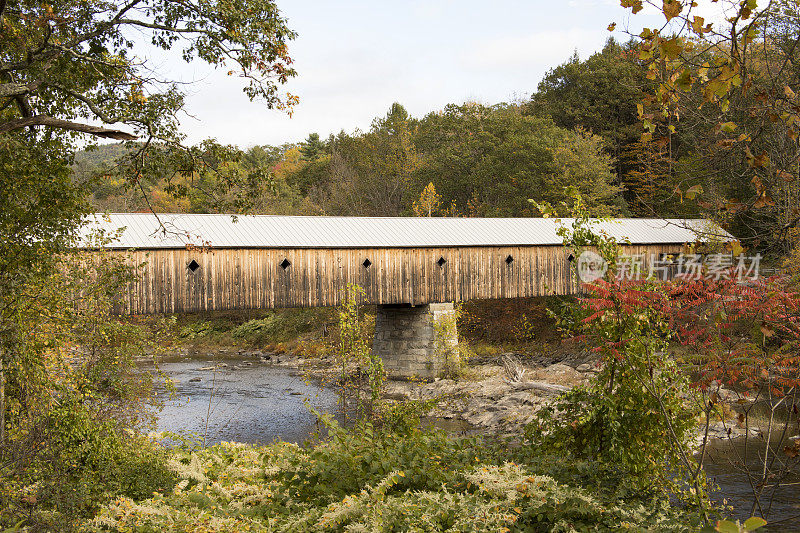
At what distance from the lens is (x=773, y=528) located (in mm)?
6027

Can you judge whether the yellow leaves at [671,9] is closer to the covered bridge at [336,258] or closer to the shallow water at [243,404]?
the shallow water at [243,404]

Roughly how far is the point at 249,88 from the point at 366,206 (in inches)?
977

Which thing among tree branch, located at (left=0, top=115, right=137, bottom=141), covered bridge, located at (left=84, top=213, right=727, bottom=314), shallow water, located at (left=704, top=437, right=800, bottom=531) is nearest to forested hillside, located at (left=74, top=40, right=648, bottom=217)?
covered bridge, located at (left=84, top=213, right=727, bottom=314)

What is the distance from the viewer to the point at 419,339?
16312 millimetres

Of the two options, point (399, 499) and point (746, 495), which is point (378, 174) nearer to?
point (746, 495)

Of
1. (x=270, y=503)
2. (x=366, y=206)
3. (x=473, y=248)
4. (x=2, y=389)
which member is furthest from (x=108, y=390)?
(x=366, y=206)

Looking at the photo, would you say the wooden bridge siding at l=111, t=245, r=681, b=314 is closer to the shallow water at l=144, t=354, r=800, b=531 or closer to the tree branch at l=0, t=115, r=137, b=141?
the shallow water at l=144, t=354, r=800, b=531

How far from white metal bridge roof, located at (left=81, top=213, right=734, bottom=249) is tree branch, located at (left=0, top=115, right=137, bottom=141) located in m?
5.40

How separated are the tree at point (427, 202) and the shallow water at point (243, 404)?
9368mm

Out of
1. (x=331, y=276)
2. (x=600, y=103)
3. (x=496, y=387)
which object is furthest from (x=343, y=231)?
(x=600, y=103)

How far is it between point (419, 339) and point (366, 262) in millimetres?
3090

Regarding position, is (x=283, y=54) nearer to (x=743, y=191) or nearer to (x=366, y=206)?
(x=743, y=191)

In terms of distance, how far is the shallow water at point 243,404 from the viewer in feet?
37.6

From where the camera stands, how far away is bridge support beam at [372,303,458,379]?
52.8 feet
